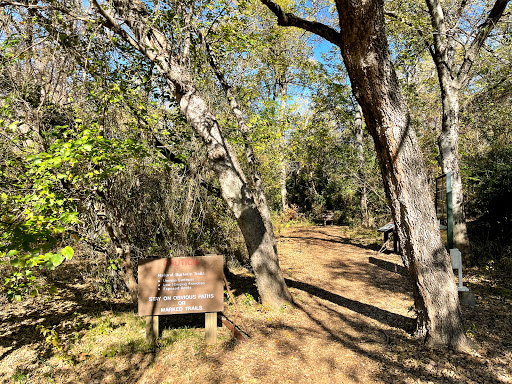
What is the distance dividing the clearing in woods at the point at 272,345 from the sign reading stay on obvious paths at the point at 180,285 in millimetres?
542

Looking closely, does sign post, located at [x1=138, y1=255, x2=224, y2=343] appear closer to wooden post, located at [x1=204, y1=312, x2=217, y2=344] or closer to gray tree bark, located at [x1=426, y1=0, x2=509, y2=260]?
wooden post, located at [x1=204, y1=312, x2=217, y2=344]

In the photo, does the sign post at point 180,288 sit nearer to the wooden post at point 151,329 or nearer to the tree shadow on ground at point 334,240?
the wooden post at point 151,329

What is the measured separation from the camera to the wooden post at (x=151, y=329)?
14.3 ft

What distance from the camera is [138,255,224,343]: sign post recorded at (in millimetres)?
4340

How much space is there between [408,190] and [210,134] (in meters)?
2.95

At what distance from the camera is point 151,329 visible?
4.39 metres

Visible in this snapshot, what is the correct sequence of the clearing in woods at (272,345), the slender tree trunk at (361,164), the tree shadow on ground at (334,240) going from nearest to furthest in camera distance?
the clearing in woods at (272,345), the tree shadow on ground at (334,240), the slender tree trunk at (361,164)

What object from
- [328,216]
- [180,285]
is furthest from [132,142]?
[328,216]

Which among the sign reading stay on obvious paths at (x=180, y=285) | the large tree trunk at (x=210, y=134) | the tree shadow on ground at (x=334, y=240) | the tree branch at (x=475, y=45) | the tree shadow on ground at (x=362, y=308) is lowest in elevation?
the tree shadow on ground at (x=362, y=308)

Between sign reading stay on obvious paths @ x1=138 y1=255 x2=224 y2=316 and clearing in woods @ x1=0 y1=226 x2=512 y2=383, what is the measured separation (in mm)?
542

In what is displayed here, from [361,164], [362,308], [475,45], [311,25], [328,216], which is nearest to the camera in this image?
[311,25]

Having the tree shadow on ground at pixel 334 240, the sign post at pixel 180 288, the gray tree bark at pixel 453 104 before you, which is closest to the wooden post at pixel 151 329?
the sign post at pixel 180 288

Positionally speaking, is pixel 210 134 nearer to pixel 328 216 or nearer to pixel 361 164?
pixel 361 164

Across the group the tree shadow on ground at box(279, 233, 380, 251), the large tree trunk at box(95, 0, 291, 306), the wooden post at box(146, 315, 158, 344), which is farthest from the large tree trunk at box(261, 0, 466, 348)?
the tree shadow on ground at box(279, 233, 380, 251)
